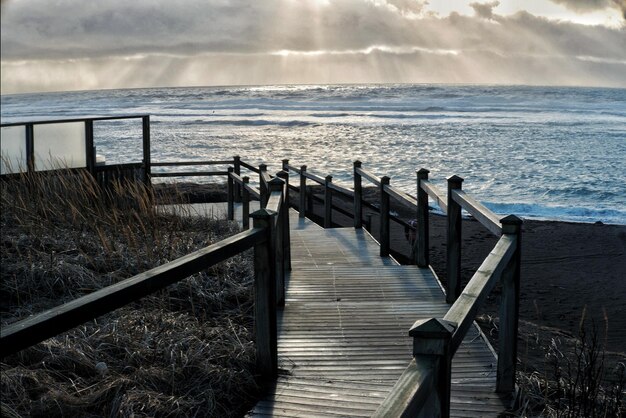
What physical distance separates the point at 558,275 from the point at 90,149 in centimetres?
858

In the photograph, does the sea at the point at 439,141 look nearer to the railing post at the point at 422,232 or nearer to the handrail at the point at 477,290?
the railing post at the point at 422,232

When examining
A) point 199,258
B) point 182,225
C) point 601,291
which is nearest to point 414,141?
point 601,291

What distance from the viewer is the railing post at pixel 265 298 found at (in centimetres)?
456

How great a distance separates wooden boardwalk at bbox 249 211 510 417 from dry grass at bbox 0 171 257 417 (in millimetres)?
324

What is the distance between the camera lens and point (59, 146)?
13672 millimetres

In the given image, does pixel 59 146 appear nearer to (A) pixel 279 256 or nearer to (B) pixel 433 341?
(A) pixel 279 256

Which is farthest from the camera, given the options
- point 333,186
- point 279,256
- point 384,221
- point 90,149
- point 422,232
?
point 90,149

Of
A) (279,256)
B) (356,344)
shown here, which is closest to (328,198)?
(279,256)

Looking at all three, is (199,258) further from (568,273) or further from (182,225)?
(568,273)

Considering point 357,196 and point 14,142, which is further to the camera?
point 14,142

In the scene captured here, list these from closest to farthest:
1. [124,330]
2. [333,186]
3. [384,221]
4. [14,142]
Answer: [124,330]
[384,221]
[333,186]
[14,142]

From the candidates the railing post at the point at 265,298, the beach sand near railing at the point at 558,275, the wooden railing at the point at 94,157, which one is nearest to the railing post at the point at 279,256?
the railing post at the point at 265,298

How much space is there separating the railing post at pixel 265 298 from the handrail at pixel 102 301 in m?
0.19

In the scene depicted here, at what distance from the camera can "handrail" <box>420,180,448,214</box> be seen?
6.93 metres
